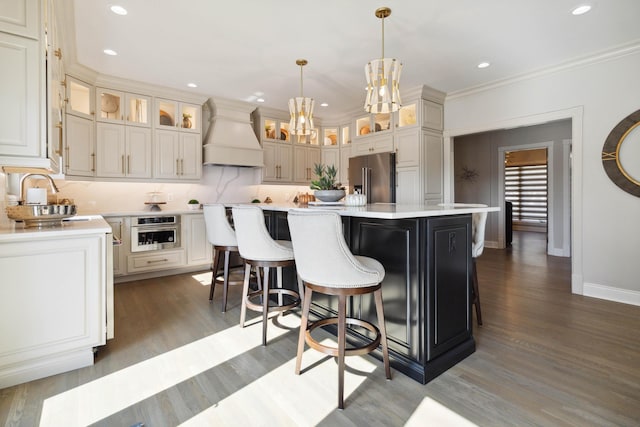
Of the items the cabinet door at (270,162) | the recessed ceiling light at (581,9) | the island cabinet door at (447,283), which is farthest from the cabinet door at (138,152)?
the recessed ceiling light at (581,9)

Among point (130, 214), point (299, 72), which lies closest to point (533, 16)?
point (299, 72)

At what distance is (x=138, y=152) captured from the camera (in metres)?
4.40

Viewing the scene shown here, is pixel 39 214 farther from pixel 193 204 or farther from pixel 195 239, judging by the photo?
pixel 193 204

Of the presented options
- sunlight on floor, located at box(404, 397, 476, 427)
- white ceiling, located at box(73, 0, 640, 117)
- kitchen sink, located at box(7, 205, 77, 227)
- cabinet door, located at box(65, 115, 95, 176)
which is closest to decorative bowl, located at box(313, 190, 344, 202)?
white ceiling, located at box(73, 0, 640, 117)

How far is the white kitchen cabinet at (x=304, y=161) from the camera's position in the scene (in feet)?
19.8

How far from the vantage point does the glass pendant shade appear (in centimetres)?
256

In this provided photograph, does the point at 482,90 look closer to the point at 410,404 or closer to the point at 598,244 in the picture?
the point at 598,244

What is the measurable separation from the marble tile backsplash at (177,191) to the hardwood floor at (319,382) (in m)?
2.34

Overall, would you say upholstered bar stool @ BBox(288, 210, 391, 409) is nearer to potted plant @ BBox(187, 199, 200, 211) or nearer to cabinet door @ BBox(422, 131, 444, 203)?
cabinet door @ BBox(422, 131, 444, 203)

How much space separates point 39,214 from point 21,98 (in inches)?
29.1

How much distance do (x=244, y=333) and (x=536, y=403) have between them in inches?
76.6

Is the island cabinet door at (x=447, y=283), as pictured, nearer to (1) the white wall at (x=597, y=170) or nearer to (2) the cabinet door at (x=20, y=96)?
(1) the white wall at (x=597, y=170)

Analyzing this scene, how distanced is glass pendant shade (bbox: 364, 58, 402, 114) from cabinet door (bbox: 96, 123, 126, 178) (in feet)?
11.5

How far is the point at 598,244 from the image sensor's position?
3.49 meters
